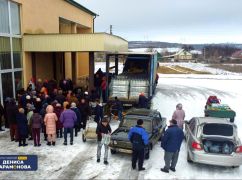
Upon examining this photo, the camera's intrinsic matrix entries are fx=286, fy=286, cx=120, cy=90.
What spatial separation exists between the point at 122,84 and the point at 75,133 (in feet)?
18.2

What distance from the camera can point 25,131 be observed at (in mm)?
10984

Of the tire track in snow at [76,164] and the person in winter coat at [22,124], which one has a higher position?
the person in winter coat at [22,124]

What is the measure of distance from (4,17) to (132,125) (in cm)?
955

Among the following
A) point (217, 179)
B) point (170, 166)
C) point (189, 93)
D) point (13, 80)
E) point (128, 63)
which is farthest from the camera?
point (189, 93)

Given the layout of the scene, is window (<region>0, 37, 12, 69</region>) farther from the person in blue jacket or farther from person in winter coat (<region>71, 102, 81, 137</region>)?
the person in blue jacket

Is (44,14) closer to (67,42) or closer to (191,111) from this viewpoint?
(67,42)

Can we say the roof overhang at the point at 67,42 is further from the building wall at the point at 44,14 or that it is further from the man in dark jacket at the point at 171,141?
the man in dark jacket at the point at 171,141

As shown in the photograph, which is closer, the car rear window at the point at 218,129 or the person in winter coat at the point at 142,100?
the car rear window at the point at 218,129

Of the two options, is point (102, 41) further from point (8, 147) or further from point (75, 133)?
point (8, 147)

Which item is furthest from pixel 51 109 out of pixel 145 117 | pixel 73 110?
pixel 145 117

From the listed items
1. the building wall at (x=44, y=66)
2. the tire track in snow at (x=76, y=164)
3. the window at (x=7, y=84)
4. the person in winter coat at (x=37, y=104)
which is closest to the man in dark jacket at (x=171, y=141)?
the tire track in snow at (x=76, y=164)

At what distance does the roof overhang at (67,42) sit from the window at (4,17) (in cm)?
179

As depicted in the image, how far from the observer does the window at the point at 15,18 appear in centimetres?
1614

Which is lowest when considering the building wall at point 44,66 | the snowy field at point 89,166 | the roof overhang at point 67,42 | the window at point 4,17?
the snowy field at point 89,166
